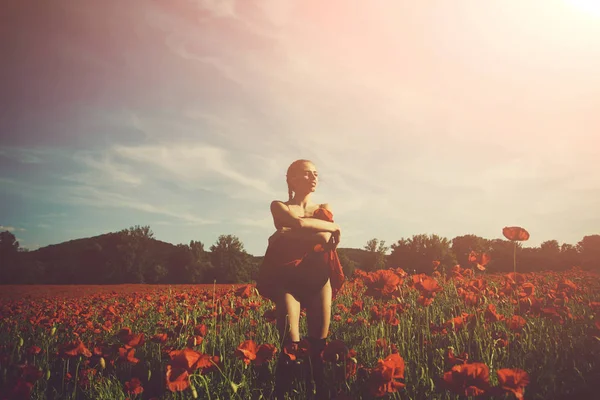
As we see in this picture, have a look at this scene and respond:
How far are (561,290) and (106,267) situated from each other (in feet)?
97.7

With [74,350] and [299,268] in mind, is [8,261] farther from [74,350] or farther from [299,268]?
[299,268]

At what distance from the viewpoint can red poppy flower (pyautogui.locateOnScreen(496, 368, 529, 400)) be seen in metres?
1.19

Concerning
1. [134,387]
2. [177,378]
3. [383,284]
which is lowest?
[134,387]

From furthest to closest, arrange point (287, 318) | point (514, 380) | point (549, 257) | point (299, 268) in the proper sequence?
point (549, 257)
point (299, 268)
point (287, 318)
point (514, 380)

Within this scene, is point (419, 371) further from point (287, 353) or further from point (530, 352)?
point (530, 352)

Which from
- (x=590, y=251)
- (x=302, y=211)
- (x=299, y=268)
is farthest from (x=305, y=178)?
(x=590, y=251)

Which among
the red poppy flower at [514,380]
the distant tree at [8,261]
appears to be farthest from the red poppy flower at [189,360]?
the distant tree at [8,261]

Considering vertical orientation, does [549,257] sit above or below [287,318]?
above

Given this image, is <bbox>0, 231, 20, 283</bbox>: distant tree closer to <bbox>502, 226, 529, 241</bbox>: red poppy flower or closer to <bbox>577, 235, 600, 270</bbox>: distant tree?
<bbox>502, 226, 529, 241</bbox>: red poppy flower

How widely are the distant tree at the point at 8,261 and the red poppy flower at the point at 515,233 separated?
89.4ft

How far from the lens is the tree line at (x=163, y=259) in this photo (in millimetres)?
18031

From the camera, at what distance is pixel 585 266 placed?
481 inches

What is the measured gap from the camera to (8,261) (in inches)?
835

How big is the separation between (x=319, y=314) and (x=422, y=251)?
835 inches
